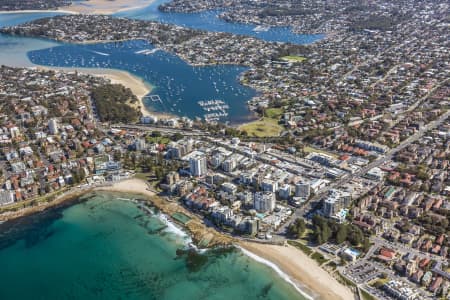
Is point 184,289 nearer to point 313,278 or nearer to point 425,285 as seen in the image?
point 313,278

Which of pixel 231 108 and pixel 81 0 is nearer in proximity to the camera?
pixel 231 108

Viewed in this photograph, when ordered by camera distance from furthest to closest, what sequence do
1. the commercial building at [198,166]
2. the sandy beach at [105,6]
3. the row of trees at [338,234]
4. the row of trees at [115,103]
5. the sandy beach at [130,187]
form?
1. the sandy beach at [105,6]
2. the row of trees at [115,103]
3. the commercial building at [198,166]
4. the sandy beach at [130,187]
5. the row of trees at [338,234]

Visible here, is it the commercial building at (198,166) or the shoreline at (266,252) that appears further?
the commercial building at (198,166)

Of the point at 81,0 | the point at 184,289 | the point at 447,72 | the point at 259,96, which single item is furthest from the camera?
the point at 81,0

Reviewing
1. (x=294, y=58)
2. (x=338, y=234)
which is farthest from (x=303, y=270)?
(x=294, y=58)

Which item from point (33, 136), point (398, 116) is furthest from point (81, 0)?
point (398, 116)

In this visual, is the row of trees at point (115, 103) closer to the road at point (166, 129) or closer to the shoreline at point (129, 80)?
the shoreline at point (129, 80)

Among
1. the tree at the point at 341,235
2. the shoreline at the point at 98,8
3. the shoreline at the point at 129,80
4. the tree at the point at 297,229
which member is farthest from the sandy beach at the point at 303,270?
the shoreline at the point at 98,8
